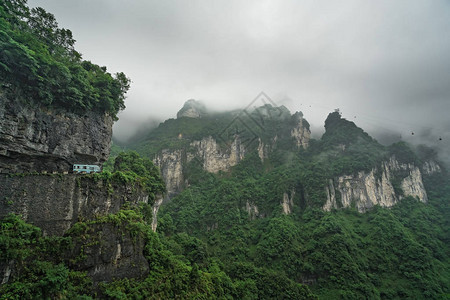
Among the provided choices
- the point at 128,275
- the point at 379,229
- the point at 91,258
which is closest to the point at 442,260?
the point at 379,229

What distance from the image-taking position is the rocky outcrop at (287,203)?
52.2 meters

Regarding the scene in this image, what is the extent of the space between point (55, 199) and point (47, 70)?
827 cm

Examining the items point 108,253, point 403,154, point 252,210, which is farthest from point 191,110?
point 108,253

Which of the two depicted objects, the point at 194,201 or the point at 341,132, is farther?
the point at 341,132

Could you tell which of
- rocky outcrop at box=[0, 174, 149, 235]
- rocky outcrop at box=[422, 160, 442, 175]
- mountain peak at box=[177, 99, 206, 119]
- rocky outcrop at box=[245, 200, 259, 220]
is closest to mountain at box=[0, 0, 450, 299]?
rocky outcrop at box=[0, 174, 149, 235]

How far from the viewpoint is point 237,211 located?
51.5 meters

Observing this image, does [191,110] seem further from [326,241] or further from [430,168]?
[430,168]

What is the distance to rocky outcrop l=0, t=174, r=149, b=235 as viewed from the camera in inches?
460

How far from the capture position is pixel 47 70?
14203 millimetres

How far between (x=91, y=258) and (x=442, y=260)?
5734 centimetres

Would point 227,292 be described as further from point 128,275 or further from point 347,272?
point 347,272

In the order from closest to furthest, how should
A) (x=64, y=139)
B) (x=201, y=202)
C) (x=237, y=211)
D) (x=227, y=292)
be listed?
(x=64, y=139) → (x=227, y=292) → (x=237, y=211) → (x=201, y=202)

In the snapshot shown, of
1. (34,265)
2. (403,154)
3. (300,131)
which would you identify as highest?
(300,131)

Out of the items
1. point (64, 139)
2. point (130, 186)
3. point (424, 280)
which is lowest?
point (424, 280)
